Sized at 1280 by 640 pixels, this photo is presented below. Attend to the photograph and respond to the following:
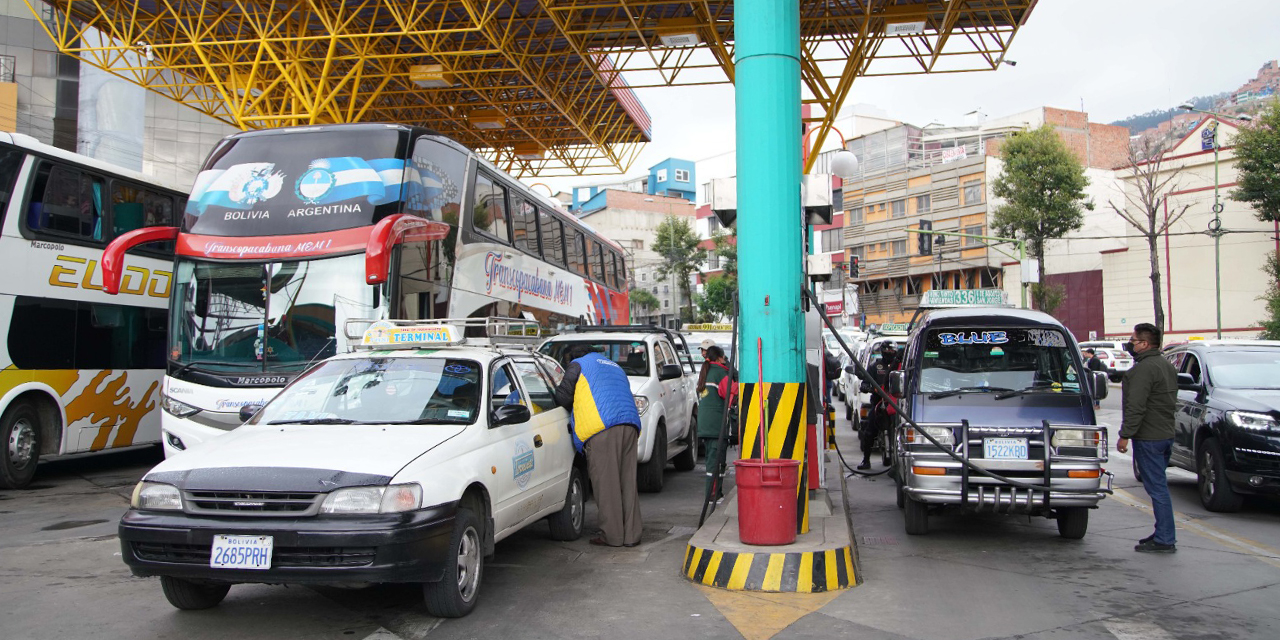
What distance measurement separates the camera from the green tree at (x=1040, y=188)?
140 ft

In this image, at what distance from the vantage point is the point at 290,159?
10.5 m

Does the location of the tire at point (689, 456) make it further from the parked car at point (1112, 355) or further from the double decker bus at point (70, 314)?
the parked car at point (1112, 355)

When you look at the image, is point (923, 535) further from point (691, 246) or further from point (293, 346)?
point (691, 246)

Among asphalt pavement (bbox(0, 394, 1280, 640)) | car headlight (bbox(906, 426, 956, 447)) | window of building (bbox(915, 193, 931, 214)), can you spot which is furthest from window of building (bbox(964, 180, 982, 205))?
car headlight (bbox(906, 426, 956, 447))

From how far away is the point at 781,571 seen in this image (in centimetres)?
642

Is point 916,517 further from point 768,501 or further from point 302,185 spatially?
point 302,185

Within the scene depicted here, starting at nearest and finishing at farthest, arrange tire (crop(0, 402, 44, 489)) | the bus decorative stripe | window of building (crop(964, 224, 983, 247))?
1. the bus decorative stripe
2. tire (crop(0, 402, 44, 489))
3. window of building (crop(964, 224, 983, 247))

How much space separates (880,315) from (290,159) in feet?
179

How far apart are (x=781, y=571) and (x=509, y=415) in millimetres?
2189

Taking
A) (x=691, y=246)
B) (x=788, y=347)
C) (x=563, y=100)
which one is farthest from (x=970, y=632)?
(x=691, y=246)

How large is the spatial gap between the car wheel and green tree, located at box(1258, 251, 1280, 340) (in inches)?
1327

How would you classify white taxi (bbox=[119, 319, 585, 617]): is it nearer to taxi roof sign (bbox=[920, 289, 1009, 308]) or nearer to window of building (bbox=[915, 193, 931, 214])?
taxi roof sign (bbox=[920, 289, 1009, 308])

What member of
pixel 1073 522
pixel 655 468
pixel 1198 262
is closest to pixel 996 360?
pixel 1073 522

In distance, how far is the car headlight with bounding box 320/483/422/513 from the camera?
16.9 feet
